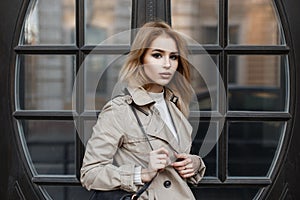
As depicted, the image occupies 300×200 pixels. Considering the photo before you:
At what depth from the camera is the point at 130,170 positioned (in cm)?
182

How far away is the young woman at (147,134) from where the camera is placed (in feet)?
5.97

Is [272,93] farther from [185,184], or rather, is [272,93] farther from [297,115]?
[185,184]

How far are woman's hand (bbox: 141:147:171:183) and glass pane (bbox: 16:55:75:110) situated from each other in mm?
955

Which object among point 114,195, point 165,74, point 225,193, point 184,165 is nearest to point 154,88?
point 165,74

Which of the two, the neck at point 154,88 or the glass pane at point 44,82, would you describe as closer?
the neck at point 154,88

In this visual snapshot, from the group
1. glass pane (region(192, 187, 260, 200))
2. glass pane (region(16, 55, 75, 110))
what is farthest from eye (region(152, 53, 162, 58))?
glass pane (region(192, 187, 260, 200))

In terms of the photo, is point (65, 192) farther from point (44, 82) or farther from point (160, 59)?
point (44, 82)

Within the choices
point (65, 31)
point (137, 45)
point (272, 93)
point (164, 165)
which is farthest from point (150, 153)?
point (272, 93)

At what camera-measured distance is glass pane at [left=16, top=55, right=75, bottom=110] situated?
2.62 meters

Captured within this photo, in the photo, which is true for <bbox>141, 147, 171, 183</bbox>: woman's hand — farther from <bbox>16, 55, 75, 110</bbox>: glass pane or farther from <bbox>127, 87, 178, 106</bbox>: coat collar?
<bbox>16, 55, 75, 110</bbox>: glass pane

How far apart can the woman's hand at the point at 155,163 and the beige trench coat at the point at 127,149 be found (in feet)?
0.15

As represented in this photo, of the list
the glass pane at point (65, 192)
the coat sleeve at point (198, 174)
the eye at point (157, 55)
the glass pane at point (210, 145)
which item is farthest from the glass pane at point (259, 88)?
the eye at point (157, 55)

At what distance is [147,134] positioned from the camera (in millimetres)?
1862

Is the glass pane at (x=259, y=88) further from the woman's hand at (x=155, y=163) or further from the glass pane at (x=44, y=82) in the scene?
the woman's hand at (x=155, y=163)
